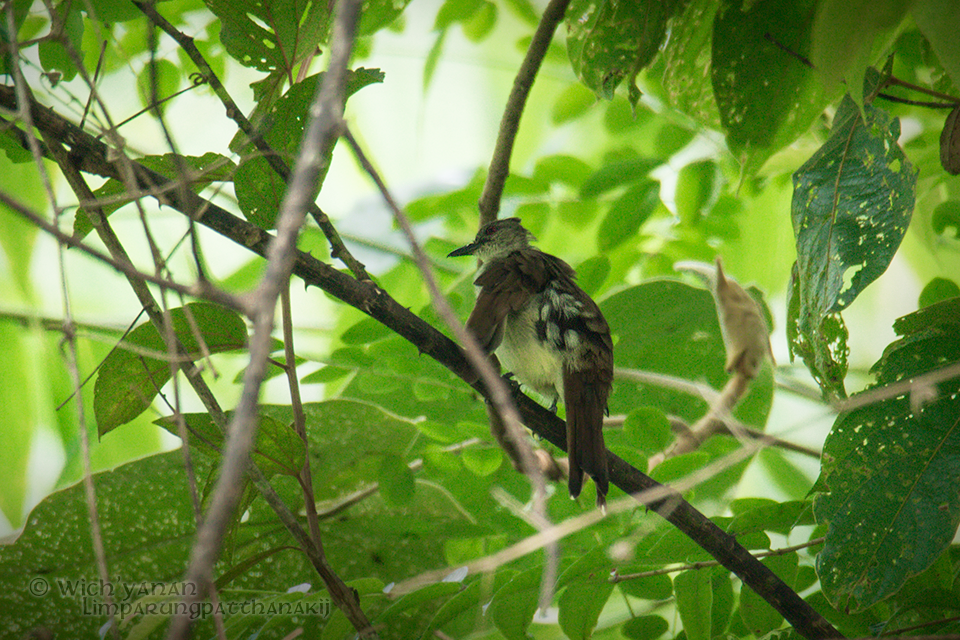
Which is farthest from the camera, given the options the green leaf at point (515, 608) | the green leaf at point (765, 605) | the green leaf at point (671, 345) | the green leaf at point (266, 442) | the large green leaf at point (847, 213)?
the green leaf at point (671, 345)

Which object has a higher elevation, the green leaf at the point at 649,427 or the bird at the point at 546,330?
the bird at the point at 546,330

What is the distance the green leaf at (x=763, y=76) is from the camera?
1.51 m

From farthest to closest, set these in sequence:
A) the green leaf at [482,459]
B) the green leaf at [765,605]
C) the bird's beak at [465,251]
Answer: the bird's beak at [465,251], the green leaf at [482,459], the green leaf at [765,605]

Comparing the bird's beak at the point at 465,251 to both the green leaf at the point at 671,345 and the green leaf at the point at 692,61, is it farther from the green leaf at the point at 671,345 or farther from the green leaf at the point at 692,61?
the green leaf at the point at 692,61

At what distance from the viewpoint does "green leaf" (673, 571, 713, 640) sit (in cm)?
150

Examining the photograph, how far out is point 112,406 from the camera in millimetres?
1438

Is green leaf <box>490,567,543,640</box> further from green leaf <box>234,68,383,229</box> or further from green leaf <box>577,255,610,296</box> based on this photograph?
green leaf <box>577,255,610,296</box>

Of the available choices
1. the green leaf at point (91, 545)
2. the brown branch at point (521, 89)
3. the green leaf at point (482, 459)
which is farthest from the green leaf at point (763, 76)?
the green leaf at point (91, 545)

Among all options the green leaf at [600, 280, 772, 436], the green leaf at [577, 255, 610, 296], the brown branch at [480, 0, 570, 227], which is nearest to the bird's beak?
the green leaf at [577, 255, 610, 296]

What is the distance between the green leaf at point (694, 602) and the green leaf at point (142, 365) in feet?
3.73

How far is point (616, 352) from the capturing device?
2.38 m

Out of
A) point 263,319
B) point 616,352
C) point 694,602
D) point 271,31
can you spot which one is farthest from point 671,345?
point 263,319

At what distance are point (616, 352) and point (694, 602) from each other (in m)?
1.01

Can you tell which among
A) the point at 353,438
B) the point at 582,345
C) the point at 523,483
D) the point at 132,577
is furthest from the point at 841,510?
the point at 132,577
